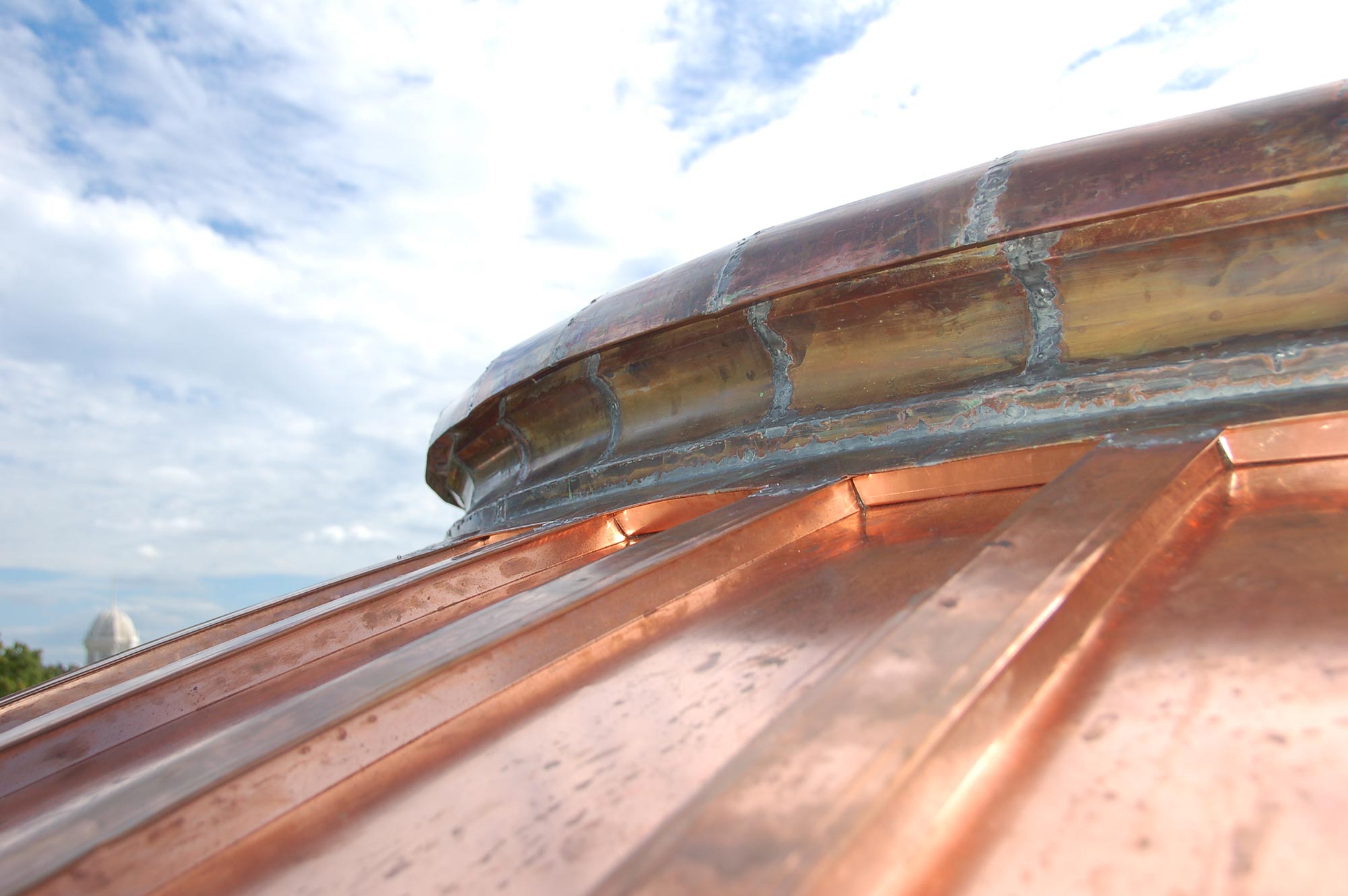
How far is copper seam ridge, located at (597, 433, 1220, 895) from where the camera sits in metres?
0.54

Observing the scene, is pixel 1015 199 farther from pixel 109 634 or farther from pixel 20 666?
pixel 109 634

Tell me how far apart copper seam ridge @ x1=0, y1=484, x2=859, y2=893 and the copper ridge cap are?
0.50 meters

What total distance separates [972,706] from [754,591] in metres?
0.50

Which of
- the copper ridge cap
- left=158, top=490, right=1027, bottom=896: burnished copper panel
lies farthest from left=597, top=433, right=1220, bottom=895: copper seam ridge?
the copper ridge cap

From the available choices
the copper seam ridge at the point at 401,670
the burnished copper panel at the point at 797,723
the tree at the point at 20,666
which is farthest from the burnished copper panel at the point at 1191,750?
the tree at the point at 20,666

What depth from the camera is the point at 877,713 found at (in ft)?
2.10

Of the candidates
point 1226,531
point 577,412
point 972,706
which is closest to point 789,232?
point 577,412

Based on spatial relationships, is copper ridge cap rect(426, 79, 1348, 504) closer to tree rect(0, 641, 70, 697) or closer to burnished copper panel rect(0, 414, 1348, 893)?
burnished copper panel rect(0, 414, 1348, 893)

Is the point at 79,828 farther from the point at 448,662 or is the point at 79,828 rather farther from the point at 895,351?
the point at 895,351

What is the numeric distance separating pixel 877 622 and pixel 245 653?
0.91 meters

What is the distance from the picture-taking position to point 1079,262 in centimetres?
152

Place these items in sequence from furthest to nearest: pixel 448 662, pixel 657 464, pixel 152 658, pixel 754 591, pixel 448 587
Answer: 1. pixel 657 464
2. pixel 152 658
3. pixel 448 587
4. pixel 754 591
5. pixel 448 662

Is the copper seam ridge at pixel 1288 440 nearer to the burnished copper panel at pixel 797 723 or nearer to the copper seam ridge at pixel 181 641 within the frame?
the burnished copper panel at pixel 797 723

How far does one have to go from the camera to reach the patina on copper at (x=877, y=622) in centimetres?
60
